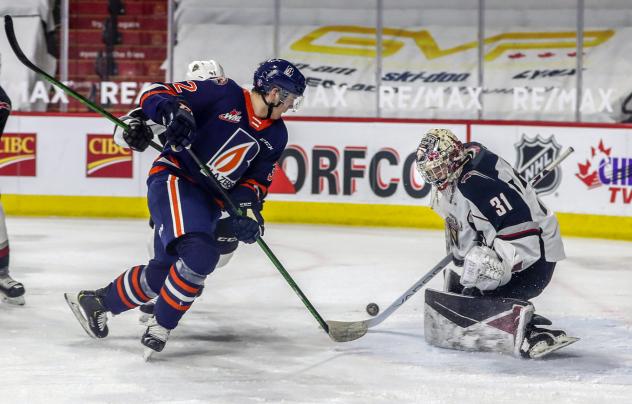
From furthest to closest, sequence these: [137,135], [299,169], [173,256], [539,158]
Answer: [299,169] < [539,158] < [173,256] < [137,135]

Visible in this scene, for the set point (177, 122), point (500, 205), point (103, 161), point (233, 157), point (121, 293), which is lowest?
point (121, 293)

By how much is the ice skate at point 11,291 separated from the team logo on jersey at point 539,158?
4.05 meters

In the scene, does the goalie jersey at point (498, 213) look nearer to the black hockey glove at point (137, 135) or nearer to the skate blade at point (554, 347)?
the skate blade at point (554, 347)

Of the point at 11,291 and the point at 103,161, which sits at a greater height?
the point at 103,161

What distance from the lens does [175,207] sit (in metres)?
3.60

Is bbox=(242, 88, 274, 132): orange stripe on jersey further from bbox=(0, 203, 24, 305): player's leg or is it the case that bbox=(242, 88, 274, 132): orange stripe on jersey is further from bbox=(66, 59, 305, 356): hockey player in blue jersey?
bbox=(0, 203, 24, 305): player's leg

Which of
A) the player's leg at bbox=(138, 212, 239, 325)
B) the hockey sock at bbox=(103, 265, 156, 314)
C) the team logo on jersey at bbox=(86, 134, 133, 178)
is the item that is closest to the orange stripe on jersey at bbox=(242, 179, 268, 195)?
the player's leg at bbox=(138, 212, 239, 325)

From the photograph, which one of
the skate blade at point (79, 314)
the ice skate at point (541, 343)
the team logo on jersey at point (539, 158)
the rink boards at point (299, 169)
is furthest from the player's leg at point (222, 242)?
the team logo on jersey at point (539, 158)

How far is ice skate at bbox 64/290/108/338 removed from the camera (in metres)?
3.88

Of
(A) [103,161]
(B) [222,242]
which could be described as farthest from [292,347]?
(A) [103,161]

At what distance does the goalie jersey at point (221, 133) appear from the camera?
12.1ft

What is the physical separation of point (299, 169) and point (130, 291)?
14.2 ft

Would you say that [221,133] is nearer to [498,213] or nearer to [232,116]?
[232,116]

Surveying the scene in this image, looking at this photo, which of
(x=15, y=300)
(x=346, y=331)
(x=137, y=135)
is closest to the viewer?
(x=137, y=135)
